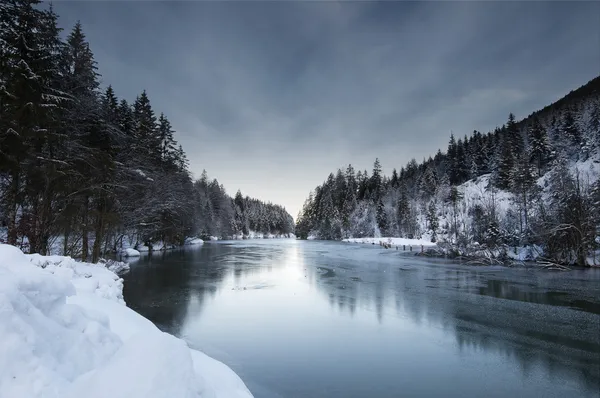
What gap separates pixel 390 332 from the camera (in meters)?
11.2

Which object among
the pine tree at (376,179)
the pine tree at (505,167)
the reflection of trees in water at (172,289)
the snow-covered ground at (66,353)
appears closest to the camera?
the snow-covered ground at (66,353)

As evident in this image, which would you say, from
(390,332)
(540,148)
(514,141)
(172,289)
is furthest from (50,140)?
(514,141)

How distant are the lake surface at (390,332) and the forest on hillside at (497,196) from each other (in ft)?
43.2

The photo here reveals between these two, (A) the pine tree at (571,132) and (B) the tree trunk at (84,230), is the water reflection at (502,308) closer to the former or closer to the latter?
(B) the tree trunk at (84,230)

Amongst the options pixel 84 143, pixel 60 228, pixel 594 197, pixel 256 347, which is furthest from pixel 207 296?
pixel 594 197

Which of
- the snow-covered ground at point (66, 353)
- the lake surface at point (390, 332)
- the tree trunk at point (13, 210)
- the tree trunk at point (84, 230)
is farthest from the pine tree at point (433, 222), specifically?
the snow-covered ground at point (66, 353)

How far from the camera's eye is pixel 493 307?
14273mm

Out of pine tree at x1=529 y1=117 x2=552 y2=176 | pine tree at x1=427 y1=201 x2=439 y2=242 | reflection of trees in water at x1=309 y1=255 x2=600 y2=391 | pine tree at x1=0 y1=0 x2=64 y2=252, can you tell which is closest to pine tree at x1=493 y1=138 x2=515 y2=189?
pine tree at x1=529 y1=117 x2=552 y2=176

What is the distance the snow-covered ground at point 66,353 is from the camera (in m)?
2.96

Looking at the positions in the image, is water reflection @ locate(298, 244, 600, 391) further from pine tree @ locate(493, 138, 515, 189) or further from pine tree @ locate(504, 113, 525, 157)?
pine tree @ locate(504, 113, 525, 157)

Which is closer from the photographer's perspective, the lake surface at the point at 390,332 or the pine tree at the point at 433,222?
the lake surface at the point at 390,332

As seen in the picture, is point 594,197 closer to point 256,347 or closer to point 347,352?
point 347,352

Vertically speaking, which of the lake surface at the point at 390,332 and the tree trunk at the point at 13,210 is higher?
the tree trunk at the point at 13,210

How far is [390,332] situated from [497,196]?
64.0m
